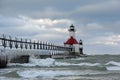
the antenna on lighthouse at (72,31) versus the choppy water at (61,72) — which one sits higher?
the antenna on lighthouse at (72,31)

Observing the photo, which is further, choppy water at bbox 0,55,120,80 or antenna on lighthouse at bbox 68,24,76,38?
antenna on lighthouse at bbox 68,24,76,38

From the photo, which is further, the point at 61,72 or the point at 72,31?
the point at 72,31

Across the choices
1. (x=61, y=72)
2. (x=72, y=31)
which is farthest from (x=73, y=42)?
(x=61, y=72)

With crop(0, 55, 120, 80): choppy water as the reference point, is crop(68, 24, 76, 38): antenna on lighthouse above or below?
above

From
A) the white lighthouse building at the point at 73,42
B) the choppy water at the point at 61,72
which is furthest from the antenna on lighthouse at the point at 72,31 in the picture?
the choppy water at the point at 61,72

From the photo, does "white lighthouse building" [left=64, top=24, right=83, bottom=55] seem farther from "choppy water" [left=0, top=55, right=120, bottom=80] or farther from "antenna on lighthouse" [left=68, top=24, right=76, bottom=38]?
"choppy water" [left=0, top=55, right=120, bottom=80]

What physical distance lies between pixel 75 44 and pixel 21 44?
6198cm

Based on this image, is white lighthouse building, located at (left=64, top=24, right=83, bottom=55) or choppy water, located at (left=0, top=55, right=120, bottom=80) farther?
white lighthouse building, located at (left=64, top=24, right=83, bottom=55)

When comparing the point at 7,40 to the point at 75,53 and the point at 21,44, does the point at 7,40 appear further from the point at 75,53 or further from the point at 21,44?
the point at 75,53

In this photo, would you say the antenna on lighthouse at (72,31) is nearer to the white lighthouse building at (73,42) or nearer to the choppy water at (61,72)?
the white lighthouse building at (73,42)

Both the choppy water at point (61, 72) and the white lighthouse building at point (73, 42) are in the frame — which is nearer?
the choppy water at point (61, 72)

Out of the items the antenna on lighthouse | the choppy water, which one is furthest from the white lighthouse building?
the choppy water

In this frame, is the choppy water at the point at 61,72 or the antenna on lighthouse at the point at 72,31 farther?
the antenna on lighthouse at the point at 72,31

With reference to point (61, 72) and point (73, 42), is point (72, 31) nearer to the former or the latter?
point (73, 42)
